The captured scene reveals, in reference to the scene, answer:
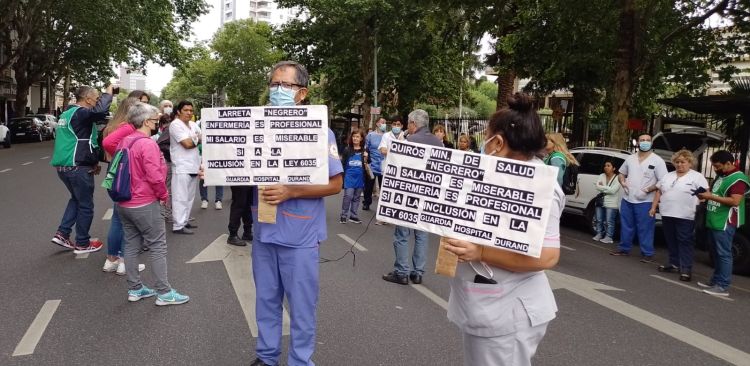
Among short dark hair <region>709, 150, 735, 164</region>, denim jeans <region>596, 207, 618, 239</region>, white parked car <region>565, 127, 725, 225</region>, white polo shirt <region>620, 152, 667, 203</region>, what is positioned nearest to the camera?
short dark hair <region>709, 150, 735, 164</region>

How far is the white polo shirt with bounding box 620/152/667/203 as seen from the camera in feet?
27.9

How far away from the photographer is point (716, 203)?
676cm

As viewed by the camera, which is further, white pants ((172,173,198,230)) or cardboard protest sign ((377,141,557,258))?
white pants ((172,173,198,230))

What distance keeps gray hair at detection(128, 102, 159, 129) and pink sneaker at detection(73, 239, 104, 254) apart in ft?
8.38

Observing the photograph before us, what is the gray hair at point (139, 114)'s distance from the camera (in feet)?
17.1

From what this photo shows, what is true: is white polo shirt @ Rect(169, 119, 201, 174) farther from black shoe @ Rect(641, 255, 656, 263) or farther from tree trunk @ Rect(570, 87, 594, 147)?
tree trunk @ Rect(570, 87, 594, 147)

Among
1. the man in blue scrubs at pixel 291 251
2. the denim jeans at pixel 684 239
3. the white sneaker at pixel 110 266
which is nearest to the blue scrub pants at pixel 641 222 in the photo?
the denim jeans at pixel 684 239

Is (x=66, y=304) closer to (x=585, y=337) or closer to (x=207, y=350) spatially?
(x=207, y=350)

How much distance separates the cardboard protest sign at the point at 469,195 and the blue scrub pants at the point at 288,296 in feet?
3.03

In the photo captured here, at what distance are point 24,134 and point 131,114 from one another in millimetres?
33294

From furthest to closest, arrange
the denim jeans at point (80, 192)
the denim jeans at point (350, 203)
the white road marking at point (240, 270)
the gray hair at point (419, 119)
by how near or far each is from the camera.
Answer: the denim jeans at point (350, 203) < the denim jeans at point (80, 192) < the gray hair at point (419, 119) < the white road marking at point (240, 270)

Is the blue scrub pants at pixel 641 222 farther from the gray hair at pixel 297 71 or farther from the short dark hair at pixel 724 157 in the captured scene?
the gray hair at pixel 297 71

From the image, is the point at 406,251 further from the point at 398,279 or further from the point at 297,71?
the point at 297,71

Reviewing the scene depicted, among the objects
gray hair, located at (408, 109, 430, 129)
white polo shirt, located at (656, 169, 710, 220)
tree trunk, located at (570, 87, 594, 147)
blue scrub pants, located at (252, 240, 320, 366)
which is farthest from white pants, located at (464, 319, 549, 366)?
tree trunk, located at (570, 87, 594, 147)
